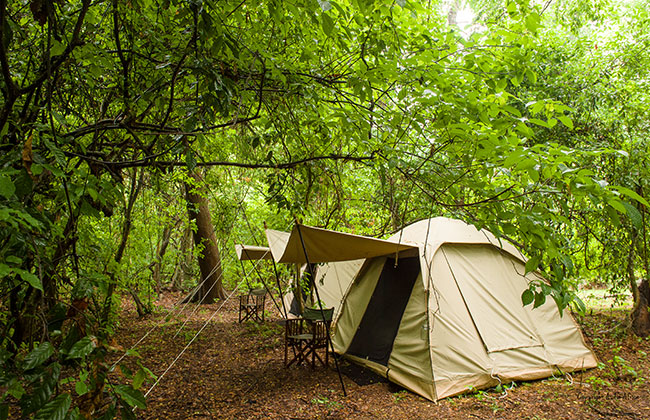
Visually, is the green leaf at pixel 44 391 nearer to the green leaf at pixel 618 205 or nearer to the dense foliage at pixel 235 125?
the dense foliage at pixel 235 125

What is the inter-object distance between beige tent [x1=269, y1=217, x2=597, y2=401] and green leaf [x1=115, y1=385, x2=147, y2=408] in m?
2.46

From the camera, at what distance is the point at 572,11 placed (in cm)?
470

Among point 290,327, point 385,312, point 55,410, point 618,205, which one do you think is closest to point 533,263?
point 618,205

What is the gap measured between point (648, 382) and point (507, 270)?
4.87 feet

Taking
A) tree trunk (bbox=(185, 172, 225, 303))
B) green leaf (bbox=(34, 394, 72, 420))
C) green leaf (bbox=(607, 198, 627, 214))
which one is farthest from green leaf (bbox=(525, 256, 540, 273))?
tree trunk (bbox=(185, 172, 225, 303))

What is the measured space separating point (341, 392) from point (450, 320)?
1185mm

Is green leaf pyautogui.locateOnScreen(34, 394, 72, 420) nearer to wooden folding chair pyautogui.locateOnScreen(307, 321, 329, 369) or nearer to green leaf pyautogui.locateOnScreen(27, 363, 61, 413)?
green leaf pyautogui.locateOnScreen(27, 363, 61, 413)

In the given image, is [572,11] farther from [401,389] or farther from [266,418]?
[266,418]

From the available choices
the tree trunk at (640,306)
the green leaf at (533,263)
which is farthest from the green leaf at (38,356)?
the tree trunk at (640,306)

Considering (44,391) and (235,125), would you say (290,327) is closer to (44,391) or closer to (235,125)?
(235,125)

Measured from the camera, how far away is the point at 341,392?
354cm

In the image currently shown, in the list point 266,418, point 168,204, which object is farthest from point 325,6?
point 168,204

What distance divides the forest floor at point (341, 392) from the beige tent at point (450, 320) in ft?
0.51

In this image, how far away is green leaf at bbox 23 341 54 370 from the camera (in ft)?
2.81
